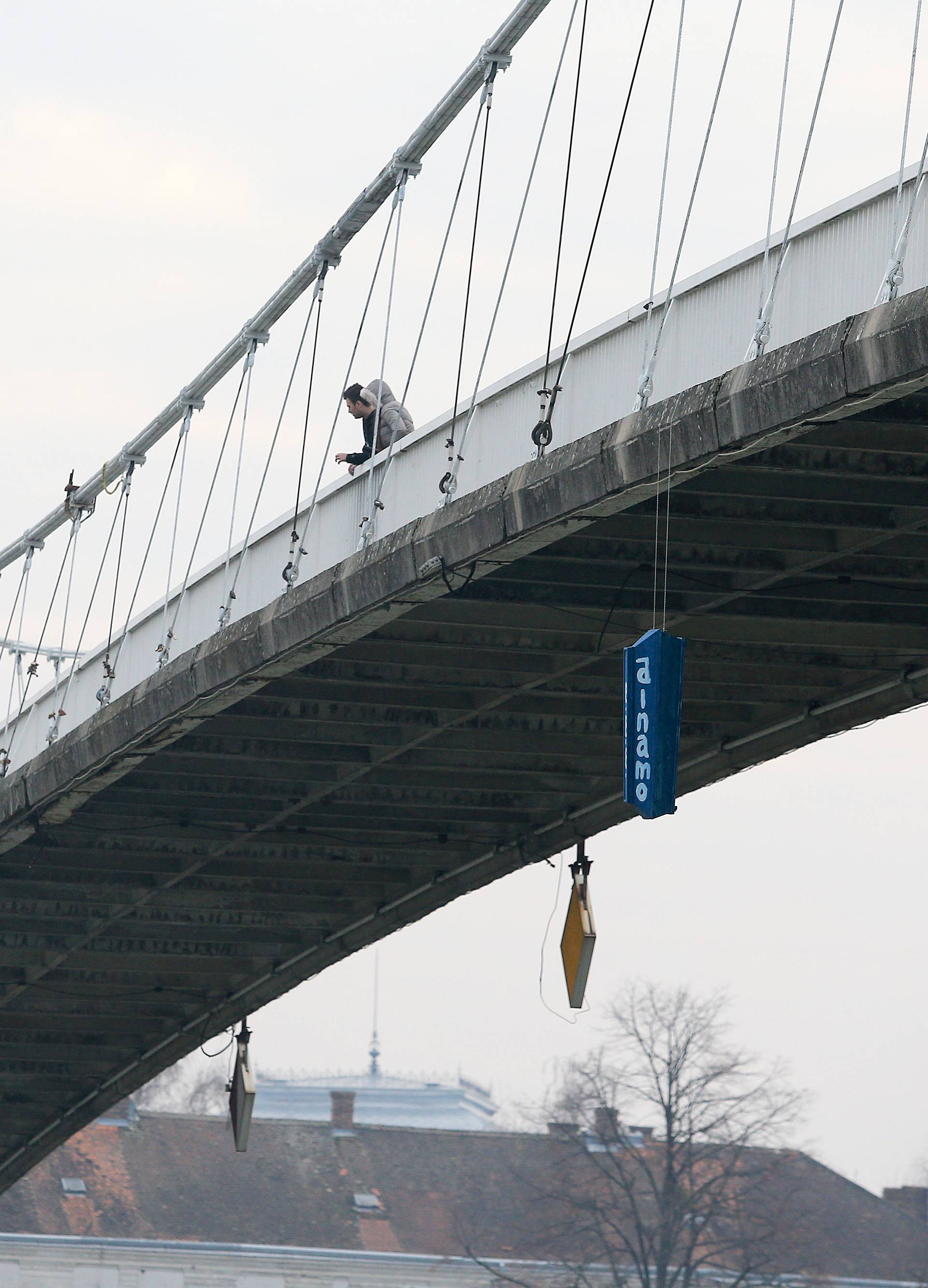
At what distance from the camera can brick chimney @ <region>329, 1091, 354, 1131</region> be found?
6812 cm

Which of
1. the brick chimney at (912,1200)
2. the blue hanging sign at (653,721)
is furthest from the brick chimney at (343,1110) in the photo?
the blue hanging sign at (653,721)

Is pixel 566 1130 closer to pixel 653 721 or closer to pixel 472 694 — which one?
pixel 472 694

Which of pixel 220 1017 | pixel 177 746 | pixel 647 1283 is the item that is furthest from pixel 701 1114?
pixel 177 746

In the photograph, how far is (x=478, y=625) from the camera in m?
18.7

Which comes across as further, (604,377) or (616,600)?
(616,600)

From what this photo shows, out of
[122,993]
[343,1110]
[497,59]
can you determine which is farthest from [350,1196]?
[497,59]

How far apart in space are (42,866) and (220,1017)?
6471mm

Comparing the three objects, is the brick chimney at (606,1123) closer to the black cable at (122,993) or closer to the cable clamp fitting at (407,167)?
the black cable at (122,993)

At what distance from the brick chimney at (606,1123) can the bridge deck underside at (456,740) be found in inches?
1129

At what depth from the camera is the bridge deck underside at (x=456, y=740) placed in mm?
16859

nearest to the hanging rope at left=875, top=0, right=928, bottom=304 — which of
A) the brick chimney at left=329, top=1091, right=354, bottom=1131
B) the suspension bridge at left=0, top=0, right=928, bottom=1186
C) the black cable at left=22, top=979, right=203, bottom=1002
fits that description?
the suspension bridge at left=0, top=0, right=928, bottom=1186

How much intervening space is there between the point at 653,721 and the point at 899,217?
3.10 m

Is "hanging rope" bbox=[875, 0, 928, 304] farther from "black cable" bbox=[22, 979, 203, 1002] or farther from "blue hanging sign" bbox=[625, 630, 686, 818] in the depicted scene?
"black cable" bbox=[22, 979, 203, 1002]

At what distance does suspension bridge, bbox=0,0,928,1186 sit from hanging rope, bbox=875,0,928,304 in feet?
0.07
